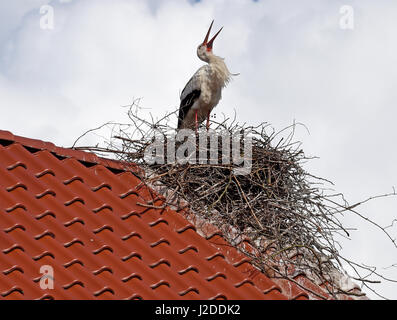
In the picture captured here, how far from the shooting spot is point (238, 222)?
276 inches

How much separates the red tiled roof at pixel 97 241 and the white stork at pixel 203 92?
129 inches

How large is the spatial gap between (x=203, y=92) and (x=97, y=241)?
453 centimetres

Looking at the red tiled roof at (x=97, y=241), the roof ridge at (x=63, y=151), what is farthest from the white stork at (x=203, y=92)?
the red tiled roof at (x=97, y=241)

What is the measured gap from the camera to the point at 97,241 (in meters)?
6.05

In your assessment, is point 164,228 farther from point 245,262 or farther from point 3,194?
point 3,194

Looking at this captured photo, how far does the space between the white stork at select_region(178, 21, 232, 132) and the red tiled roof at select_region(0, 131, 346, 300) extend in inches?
129

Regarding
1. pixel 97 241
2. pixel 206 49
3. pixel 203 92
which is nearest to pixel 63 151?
pixel 97 241

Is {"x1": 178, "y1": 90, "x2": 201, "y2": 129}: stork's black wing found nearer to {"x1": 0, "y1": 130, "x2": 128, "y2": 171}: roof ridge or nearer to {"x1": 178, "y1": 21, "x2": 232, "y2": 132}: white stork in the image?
{"x1": 178, "y1": 21, "x2": 232, "y2": 132}: white stork

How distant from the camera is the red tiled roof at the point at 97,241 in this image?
554cm

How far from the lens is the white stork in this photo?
10354 millimetres

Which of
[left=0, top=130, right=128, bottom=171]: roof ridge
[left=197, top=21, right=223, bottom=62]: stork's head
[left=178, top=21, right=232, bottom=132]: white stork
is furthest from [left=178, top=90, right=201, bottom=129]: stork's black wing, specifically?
[left=0, top=130, right=128, bottom=171]: roof ridge

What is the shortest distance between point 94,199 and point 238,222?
3.87 feet

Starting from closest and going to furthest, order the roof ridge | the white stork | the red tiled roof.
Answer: the red tiled roof < the roof ridge < the white stork

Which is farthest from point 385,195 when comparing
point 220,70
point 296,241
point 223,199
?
point 220,70
